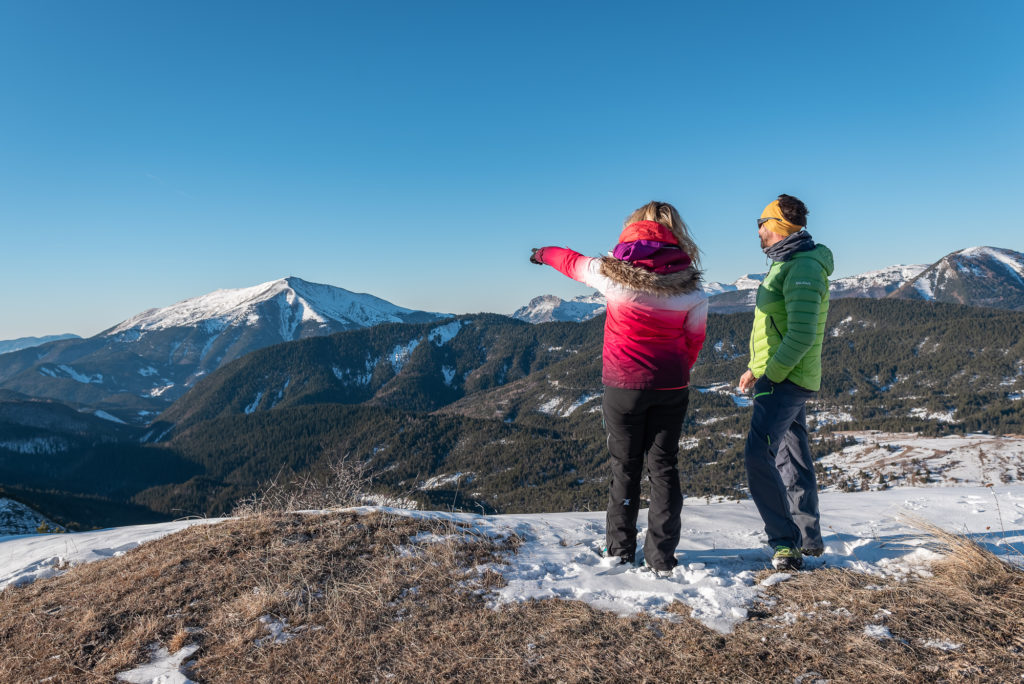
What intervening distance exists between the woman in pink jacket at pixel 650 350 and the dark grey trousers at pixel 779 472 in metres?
0.84

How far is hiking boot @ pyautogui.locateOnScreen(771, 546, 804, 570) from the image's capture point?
4.68 meters

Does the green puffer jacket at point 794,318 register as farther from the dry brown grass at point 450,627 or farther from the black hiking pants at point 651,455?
the dry brown grass at point 450,627

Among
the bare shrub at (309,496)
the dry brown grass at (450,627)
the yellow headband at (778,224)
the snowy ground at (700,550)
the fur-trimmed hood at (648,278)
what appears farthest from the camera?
the bare shrub at (309,496)

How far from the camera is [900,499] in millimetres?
7492

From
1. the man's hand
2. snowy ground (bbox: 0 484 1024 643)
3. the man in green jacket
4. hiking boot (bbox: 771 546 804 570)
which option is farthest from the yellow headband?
snowy ground (bbox: 0 484 1024 643)

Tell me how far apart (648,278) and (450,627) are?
3.29m

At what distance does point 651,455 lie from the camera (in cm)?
481

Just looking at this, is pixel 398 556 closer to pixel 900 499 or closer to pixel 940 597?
pixel 940 597

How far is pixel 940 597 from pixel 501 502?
14739 centimetres

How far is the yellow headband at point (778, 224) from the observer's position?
501 cm

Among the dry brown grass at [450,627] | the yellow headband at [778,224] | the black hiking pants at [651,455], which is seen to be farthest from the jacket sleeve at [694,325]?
the dry brown grass at [450,627]

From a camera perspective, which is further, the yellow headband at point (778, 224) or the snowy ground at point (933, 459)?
the snowy ground at point (933, 459)

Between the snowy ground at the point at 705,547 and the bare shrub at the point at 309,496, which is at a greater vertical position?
the snowy ground at the point at 705,547

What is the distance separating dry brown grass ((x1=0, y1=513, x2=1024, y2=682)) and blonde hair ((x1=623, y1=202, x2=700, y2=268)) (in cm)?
304
